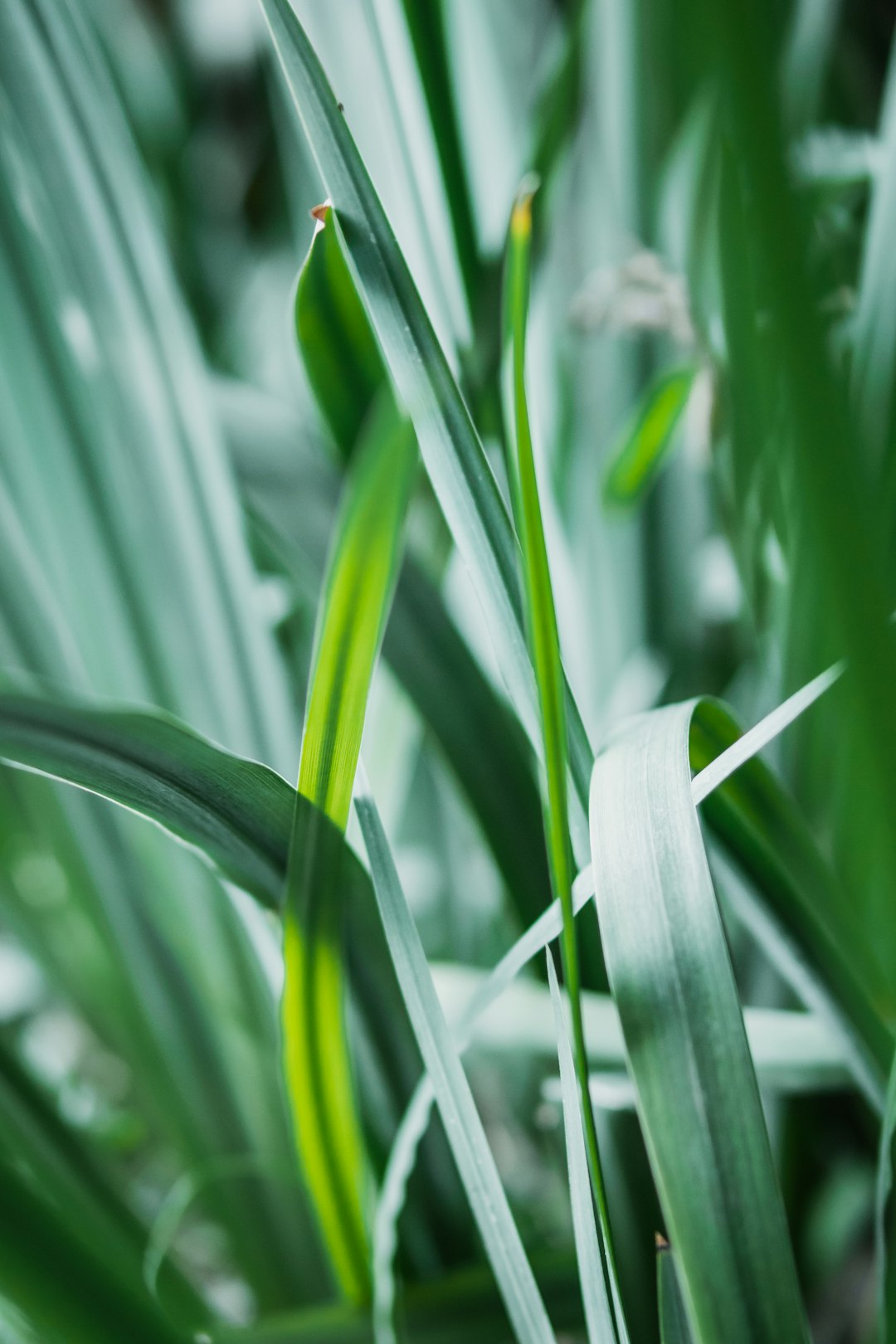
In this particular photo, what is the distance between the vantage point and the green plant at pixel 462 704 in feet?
0.48

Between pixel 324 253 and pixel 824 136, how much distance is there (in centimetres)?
27

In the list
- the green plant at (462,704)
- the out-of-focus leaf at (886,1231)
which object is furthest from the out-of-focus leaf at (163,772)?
the out-of-focus leaf at (886,1231)

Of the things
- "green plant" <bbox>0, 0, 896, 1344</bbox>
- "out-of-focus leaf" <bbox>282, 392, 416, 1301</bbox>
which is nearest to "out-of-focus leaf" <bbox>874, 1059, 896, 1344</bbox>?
"green plant" <bbox>0, 0, 896, 1344</bbox>

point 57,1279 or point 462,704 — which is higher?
point 462,704

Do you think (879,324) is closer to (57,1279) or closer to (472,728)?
(472,728)

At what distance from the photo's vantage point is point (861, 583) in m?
0.11

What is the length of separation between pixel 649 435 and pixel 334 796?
177 mm

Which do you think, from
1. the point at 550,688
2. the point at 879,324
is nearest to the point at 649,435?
the point at 879,324

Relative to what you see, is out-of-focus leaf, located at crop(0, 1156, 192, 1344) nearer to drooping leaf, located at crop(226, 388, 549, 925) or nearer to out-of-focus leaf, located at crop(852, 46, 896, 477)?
drooping leaf, located at crop(226, 388, 549, 925)

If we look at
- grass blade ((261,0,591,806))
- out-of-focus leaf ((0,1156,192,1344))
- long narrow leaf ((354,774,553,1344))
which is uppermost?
grass blade ((261,0,591,806))

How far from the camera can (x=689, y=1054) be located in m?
0.15

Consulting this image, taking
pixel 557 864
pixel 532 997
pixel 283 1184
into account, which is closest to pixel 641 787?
pixel 557 864

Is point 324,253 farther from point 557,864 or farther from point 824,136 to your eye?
point 824,136

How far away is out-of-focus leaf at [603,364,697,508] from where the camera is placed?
28 cm
